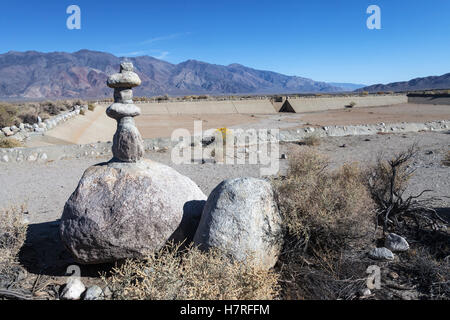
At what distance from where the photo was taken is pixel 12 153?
37.3 ft

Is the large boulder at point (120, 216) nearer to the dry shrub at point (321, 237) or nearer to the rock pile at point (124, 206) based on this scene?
the rock pile at point (124, 206)

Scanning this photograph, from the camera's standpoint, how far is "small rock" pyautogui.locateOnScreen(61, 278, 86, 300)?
11.7 feet

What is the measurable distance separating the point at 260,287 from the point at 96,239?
225 cm

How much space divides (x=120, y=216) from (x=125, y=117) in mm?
1413

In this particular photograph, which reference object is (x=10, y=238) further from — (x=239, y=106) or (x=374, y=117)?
(x=239, y=106)

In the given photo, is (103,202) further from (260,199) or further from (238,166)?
(238,166)

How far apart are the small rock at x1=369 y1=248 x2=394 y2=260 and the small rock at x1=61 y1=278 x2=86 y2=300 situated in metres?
3.70

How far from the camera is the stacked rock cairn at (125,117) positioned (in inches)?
166

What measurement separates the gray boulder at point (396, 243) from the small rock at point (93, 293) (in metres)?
3.83

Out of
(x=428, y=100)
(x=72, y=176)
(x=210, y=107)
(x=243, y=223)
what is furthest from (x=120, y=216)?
(x=428, y=100)

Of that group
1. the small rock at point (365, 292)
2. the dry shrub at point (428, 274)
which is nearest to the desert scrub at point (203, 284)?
the small rock at point (365, 292)

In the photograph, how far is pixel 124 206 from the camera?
3.91 meters

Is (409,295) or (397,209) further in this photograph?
(397,209)
